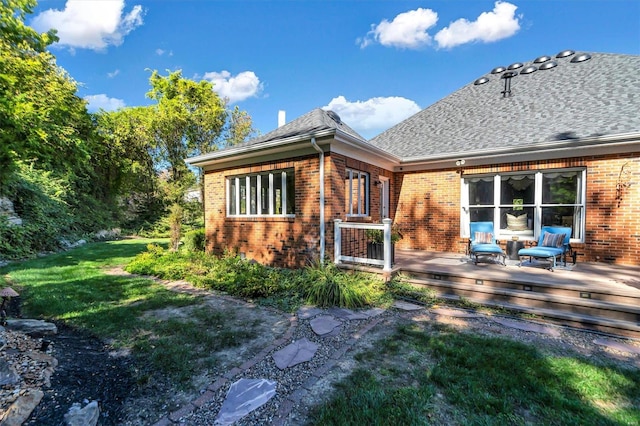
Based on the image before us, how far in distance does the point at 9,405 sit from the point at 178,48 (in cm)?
1551

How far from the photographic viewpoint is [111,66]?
1533cm

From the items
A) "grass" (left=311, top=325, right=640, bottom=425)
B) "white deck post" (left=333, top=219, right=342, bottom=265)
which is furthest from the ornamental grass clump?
"grass" (left=311, top=325, right=640, bottom=425)

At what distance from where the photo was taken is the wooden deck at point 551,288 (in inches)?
165

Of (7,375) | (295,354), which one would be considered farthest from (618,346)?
(7,375)

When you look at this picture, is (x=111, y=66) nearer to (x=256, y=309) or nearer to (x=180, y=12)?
(x=180, y=12)

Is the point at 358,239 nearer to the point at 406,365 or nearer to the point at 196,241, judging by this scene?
the point at 406,365

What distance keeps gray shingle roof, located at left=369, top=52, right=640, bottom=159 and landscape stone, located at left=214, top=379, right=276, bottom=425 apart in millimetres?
7570

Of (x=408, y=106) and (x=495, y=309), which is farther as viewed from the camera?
(x=408, y=106)

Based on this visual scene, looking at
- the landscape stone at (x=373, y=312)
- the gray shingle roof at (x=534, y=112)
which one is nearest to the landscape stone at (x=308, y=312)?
the landscape stone at (x=373, y=312)

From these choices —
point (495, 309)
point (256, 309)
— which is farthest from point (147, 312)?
point (495, 309)


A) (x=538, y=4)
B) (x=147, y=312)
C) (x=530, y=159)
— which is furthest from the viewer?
(x=538, y=4)

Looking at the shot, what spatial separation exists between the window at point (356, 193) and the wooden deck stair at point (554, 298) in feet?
8.83

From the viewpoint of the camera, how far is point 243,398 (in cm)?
255

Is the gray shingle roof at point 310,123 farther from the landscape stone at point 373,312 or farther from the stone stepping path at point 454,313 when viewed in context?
the stone stepping path at point 454,313
